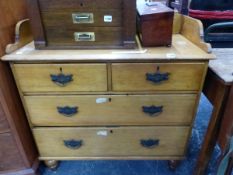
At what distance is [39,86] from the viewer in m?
0.91

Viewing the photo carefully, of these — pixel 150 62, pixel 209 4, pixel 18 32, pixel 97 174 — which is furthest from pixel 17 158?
pixel 209 4

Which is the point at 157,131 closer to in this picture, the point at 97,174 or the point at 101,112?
the point at 101,112

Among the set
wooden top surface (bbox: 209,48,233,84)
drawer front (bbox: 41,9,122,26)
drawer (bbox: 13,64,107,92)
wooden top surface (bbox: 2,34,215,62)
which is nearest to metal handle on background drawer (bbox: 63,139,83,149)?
drawer (bbox: 13,64,107,92)

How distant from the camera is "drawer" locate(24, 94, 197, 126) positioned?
94 cm

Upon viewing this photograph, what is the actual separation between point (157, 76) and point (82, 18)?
0.42 m

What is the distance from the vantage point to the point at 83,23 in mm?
876

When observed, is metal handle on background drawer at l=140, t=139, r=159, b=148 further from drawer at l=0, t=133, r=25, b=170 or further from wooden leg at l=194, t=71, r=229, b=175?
drawer at l=0, t=133, r=25, b=170

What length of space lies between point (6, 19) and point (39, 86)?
13.5 inches

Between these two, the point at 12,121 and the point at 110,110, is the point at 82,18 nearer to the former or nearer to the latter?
the point at 110,110

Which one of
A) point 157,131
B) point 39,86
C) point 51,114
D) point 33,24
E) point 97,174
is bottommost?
point 97,174

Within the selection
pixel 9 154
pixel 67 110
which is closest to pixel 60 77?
pixel 67 110

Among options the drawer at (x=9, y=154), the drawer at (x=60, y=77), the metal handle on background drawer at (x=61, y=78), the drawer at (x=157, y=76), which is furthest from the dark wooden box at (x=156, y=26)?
the drawer at (x=9, y=154)

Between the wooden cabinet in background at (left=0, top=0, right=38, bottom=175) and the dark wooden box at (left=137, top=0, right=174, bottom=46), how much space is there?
24.1 inches

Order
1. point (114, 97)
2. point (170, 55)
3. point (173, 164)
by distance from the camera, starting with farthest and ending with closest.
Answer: point (173, 164), point (114, 97), point (170, 55)
